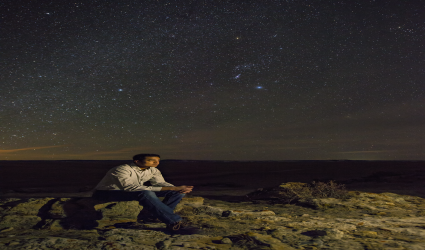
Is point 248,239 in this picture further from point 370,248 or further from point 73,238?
point 73,238

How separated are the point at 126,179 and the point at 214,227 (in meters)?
1.64

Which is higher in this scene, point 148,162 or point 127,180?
point 148,162

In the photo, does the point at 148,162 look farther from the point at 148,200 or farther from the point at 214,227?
the point at 214,227

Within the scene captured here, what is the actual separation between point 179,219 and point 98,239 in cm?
119

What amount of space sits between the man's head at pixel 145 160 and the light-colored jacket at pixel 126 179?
0.11 meters

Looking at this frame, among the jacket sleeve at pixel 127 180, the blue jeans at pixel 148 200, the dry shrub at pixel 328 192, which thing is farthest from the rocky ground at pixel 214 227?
the dry shrub at pixel 328 192

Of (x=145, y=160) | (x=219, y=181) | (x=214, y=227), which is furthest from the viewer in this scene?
(x=219, y=181)

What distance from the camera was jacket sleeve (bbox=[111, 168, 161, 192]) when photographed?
4.70 m

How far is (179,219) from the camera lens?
4.62 metres

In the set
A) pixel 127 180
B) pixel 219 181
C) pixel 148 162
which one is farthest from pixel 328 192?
pixel 219 181

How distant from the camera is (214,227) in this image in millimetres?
4887

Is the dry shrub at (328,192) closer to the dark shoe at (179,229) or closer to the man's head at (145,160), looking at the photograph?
the dark shoe at (179,229)

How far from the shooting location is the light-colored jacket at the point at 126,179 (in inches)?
186

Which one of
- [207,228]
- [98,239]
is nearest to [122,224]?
[98,239]
